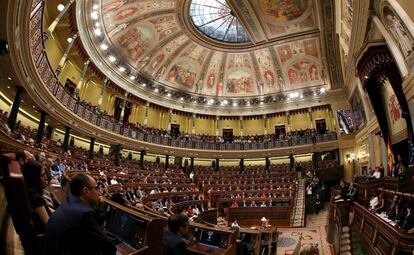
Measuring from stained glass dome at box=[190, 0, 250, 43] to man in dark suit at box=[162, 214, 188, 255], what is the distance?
68.7ft

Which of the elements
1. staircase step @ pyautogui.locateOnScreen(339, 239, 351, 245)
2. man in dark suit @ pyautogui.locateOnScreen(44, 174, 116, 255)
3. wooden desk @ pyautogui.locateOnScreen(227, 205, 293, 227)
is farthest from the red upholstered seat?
wooden desk @ pyautogui.locateOnScreen(227, 205, 293, 227)

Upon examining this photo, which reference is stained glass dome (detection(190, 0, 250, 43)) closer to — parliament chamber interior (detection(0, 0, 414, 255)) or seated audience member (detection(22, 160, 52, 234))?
parliament chamber interior (detection(0, 0, 414, 255))

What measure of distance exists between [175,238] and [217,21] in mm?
22733

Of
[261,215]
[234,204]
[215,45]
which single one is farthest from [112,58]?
[261,215]

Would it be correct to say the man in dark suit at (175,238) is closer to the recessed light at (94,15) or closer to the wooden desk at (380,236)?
the wooden desk at (380,236)

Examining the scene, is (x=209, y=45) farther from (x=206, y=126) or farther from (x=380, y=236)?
(x=380, y=236)

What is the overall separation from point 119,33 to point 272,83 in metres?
15.3

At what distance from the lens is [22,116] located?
14391mm

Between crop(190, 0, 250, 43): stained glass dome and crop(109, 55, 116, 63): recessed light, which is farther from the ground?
crop(190, 0, 250, 43): stained glass dome

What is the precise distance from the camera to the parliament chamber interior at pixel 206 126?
8.65ft

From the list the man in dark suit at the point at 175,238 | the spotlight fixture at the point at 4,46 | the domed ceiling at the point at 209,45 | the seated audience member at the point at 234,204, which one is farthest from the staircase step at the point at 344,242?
the domed ceiling at the point at 209,45

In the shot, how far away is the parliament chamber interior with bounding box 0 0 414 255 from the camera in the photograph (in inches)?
104

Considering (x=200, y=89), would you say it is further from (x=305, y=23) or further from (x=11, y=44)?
(x=11, y=44)

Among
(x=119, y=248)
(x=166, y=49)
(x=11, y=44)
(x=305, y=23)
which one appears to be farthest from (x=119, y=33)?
(x=119, y=248)
